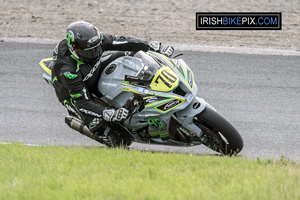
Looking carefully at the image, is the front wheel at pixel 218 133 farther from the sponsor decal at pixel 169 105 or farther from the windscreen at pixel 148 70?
the windscreen at pixel 148 70

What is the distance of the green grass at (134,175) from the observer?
474 centimetres

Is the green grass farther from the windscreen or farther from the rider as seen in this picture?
the windscreen

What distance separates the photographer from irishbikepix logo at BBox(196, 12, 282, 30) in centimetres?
1368

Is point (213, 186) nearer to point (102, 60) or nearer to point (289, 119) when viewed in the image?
point (102, 60)

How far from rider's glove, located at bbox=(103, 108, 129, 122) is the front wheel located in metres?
0.80

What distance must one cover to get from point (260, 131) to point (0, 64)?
546 centimetres

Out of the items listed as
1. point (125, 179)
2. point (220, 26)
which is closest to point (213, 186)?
point (125, 179)

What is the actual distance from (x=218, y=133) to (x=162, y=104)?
0.73 meters

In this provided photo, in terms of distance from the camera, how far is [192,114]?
21.2 feet

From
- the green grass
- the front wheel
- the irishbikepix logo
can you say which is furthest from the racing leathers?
the irishbikepix logo

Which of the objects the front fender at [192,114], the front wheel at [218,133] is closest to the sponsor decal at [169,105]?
the front fender at [192,114]

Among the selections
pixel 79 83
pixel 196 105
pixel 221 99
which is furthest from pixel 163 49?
pixel 221 99

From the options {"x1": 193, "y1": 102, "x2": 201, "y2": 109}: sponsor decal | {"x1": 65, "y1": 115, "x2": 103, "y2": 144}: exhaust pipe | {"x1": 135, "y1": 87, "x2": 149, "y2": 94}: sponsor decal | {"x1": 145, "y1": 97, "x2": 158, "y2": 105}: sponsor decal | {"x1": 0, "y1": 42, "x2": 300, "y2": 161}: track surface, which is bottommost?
{"x1": 0, "y1": 42, "x2": 300, "y2": 161}: track surface

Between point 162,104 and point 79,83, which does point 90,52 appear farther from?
point 162,104
